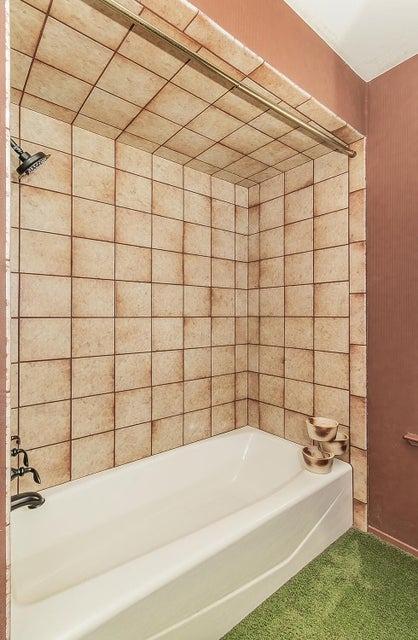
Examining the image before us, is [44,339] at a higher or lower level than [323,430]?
higher

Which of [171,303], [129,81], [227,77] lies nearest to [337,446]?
[171,303]

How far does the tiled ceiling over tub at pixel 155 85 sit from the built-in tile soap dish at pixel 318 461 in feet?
5.41

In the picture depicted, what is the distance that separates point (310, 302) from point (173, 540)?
1.44 m

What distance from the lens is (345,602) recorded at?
4.23 feet

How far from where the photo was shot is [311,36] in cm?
137

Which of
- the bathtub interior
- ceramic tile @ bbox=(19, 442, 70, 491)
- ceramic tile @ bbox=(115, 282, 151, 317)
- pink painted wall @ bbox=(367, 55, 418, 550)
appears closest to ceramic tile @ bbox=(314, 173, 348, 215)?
pink painted wall @ bbox=(367, 55, 418, 550)

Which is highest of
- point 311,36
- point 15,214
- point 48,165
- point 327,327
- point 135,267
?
point 311,36

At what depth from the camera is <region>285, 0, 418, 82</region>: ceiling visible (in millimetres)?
1272

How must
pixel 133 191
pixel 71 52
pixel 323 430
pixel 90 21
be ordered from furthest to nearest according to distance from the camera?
pixel 133 191, pixel 323 430, pixel 71 52, pixel 90 21

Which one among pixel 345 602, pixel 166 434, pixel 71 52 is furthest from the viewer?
pixel 166 434

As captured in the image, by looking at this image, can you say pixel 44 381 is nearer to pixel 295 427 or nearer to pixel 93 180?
pixel 93 180

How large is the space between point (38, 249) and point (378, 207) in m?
1.66

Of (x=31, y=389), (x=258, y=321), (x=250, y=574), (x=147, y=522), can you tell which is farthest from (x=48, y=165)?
(x=250, y=574)

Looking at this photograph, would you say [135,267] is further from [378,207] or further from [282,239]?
[378,207]
